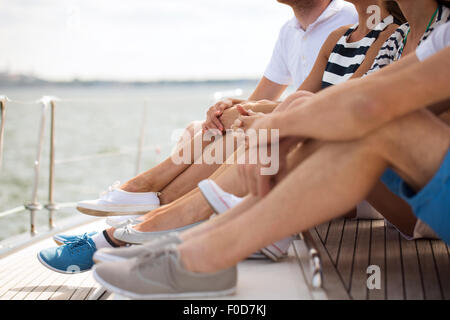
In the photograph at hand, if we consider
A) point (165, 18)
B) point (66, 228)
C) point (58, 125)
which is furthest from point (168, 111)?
point (66, 228)

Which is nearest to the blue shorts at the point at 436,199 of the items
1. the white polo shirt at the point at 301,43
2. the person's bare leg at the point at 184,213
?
the person's bare leg at the point at 184,213

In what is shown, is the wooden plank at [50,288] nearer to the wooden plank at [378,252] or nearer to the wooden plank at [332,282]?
the wooden plank at [332,282]

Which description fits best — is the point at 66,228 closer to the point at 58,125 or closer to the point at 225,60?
the point at 58,125

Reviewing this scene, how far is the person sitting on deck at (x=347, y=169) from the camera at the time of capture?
95cm

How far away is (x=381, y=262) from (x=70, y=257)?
86 cm

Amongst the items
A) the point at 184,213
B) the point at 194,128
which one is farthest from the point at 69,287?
the point at 194,128

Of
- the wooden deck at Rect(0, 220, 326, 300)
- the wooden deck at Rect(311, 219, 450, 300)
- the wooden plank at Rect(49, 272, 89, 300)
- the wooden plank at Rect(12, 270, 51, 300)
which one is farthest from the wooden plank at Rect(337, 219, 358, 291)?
the wooden plank at Rect(12, 270, 51, 300)

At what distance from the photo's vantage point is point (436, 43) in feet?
3.80

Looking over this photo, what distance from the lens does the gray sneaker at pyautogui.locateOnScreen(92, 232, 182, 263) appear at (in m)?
1.15

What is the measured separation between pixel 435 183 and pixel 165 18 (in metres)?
32.1

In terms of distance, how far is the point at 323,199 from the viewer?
98 cm

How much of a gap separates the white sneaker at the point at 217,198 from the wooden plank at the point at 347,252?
1.02 feet

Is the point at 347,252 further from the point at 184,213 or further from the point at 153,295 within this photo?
the point at 153,295

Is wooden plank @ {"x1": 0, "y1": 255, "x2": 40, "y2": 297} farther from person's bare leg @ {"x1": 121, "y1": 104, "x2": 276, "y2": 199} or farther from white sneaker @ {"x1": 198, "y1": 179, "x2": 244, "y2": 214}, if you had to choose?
white sneaker @ {"x1": 198, "y1": 179, "x2": 244, "y2": 214}
